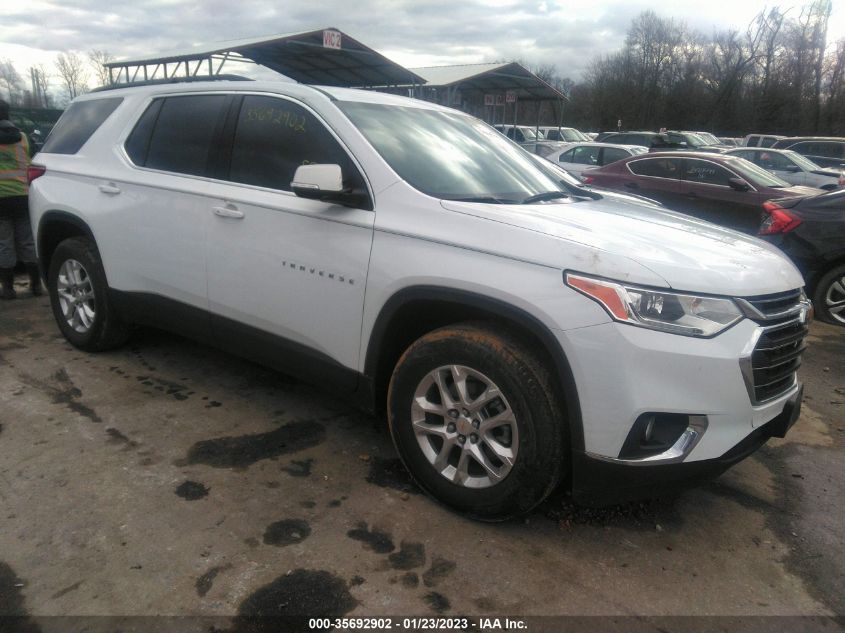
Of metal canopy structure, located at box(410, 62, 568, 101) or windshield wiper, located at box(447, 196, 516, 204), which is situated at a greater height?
metal canopy structure, located at box(410, 62, 568, 101)

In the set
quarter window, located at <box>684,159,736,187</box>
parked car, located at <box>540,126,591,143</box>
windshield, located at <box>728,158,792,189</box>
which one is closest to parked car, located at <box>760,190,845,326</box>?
windshield, located at <box>728,158,792,189</box>

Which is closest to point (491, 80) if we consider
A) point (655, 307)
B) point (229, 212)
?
point (229, 212)

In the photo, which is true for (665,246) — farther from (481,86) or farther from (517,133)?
(517,133)

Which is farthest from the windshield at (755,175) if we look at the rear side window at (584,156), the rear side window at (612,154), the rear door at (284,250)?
the rear door at (284,250)

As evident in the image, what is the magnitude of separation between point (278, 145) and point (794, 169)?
14338mm

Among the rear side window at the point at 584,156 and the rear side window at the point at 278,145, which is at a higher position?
the rear side window at the point at 278,145

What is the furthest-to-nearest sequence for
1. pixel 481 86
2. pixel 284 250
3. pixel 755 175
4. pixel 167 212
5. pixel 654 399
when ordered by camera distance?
pixel 481 86 → pixel 755 175 → pixel 167 212 → pixel 284 250 → pixel 654 399

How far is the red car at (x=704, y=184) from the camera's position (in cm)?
888

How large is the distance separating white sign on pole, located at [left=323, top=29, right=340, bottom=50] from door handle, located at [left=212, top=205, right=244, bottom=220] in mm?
13851

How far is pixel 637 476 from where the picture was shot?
96.3 inches

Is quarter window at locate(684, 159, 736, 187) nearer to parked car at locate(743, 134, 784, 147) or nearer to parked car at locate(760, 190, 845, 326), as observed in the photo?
parked car at locate(760, 190, 845, 326)

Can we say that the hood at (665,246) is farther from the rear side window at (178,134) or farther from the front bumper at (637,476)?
the rear side window at (178,134)

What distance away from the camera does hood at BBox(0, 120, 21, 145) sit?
620 cm

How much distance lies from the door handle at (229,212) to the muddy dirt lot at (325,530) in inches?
45.4
